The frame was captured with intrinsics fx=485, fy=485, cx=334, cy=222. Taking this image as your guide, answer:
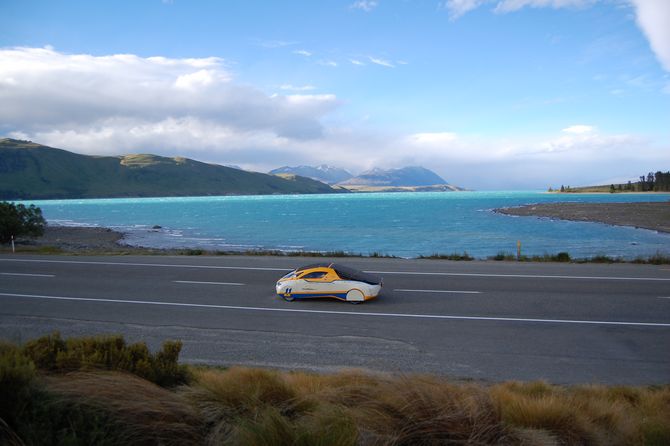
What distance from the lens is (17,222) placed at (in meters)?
35.8

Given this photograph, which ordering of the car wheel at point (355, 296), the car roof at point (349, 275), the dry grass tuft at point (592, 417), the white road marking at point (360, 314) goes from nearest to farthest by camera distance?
the dry grass tuft at point (592, 417) → the white road marking at point (360, 314) → the car wheel at point (355, 296) → the car roof at point (349, 275)

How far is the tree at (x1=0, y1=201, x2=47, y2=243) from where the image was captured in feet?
115

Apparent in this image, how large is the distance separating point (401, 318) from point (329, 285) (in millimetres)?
2566

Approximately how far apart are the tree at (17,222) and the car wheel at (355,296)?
31483mm

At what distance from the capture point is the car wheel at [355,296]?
14031mm

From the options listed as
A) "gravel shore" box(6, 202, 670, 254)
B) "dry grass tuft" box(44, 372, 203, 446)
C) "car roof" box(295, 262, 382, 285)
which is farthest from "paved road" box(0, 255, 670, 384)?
"gravel shore" box(6, 202, 670, 254)

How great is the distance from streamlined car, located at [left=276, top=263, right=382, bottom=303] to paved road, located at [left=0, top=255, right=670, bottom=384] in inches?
13.2

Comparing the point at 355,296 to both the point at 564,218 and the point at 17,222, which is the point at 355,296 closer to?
the point at 17,222

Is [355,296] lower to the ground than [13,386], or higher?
lower

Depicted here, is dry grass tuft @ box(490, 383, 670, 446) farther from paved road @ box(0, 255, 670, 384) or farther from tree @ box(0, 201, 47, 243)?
tree @ box(0, 201, 47, 243)

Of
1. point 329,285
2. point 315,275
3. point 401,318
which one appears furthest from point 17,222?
point 401,318

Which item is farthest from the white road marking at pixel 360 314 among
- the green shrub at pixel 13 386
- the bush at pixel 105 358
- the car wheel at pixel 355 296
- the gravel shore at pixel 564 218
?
the gravel shore at pixel 564 218

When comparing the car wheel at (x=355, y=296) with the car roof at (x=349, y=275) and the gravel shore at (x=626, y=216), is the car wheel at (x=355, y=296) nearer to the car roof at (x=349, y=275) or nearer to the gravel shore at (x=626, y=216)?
the car roof at (x=349, y=275)

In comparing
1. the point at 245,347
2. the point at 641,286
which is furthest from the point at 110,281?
the point at 641,286
